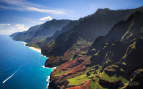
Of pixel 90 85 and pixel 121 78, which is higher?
pixel 121 78

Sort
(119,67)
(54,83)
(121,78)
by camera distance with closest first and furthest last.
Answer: (121,78)
(119,67)
(54,83)

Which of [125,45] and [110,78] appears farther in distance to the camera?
[125,45]

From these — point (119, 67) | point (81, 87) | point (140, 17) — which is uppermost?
point (140, 17)

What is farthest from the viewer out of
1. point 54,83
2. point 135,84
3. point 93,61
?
point 93,61

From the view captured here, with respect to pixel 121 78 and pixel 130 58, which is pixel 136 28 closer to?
pixel 130 58

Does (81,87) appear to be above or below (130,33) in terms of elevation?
below

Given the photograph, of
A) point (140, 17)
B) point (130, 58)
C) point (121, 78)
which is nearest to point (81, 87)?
point (121, 78)

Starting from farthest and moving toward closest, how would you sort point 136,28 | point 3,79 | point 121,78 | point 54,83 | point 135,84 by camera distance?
point 136,28, point 3,79, point 54,83, point 121,78, point 135,84

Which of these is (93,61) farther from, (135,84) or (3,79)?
(3,79)

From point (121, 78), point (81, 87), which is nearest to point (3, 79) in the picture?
point (81, 87)

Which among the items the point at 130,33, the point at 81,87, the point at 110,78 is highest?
the point at 130,33
